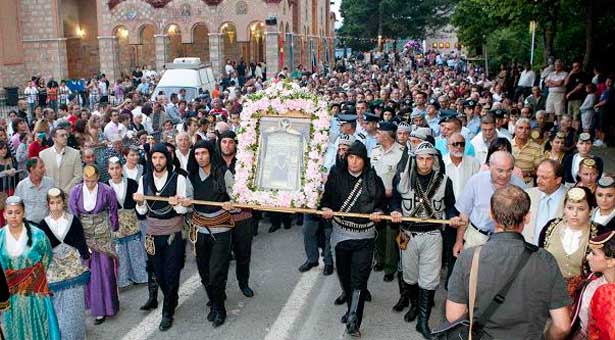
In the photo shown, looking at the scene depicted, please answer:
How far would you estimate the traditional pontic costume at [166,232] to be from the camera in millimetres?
7227

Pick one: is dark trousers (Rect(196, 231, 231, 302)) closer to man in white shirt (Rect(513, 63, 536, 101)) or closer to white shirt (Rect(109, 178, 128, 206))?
white shirt (Rect(109, 178, 128, 206))

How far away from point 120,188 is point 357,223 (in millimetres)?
3259

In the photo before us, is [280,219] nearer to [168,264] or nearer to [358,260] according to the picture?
[168,264]

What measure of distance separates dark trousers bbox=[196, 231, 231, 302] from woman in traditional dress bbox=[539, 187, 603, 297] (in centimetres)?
350

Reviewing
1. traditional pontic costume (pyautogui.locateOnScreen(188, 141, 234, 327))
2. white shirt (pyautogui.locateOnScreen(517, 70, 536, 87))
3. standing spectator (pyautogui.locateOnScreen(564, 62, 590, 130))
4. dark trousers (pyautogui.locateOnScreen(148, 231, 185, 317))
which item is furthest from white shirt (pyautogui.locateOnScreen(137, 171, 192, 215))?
white shirt (pyautogui.locateOnScreen(517, 70, 536, 87))

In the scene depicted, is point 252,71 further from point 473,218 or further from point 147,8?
point 473,218

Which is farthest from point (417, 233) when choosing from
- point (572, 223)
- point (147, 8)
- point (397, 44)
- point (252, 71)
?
point (397, 44)

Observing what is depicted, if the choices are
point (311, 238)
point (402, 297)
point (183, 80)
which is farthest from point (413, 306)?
point (183, 80)

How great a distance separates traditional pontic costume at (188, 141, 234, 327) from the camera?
723 centimetres

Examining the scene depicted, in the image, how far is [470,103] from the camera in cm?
1251

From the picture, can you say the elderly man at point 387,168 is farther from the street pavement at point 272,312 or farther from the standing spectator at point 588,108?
the standing spectator at point 588,108

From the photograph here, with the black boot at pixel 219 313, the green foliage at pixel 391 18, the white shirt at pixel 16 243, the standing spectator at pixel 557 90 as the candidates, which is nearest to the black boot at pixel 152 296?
the black boot at pixel 219 313

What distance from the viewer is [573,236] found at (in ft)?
17.7

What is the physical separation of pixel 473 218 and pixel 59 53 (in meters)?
37.6
